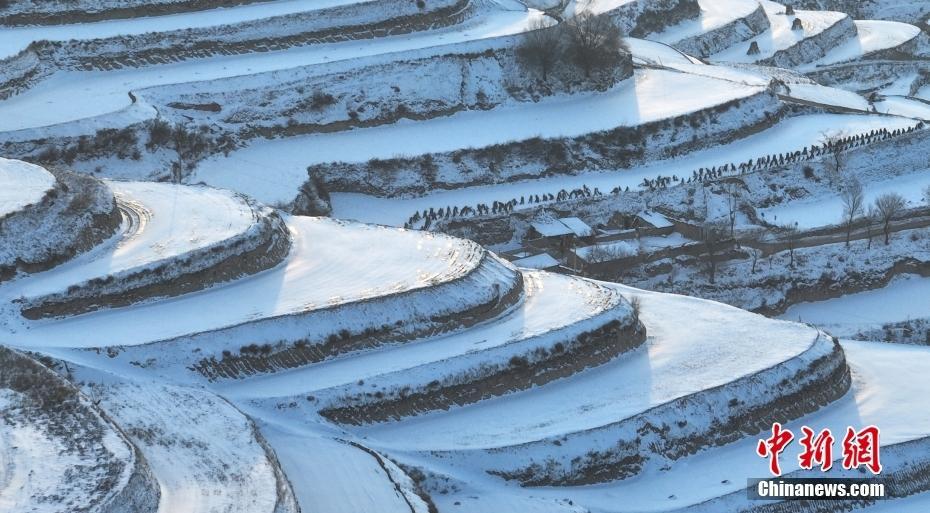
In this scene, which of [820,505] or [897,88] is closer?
[820,505]

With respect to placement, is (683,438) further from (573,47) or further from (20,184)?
(573,47)

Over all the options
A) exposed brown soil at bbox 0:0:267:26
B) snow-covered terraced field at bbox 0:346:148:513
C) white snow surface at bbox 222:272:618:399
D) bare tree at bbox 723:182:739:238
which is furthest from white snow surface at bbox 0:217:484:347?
exposed brown soil at bbox 0:0:267:26

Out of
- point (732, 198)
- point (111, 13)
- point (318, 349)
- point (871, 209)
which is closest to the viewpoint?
point (318, 349)

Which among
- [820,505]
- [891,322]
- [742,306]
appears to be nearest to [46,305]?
[820,505]

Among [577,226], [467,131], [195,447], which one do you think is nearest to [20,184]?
[195,447]

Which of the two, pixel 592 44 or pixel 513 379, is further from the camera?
pixel 592 44

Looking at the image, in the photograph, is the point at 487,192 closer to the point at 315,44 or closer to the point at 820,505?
the point at 315,44
